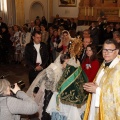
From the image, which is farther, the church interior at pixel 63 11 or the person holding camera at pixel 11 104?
the church interior at pixel 63 11

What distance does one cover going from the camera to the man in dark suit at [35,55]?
534cm

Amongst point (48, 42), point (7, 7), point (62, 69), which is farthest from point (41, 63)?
point (7, 7)

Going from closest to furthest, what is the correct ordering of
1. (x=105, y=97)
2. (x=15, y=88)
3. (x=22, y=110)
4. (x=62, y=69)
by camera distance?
(x=22, y=110), (x=15, y=88), (x=105, y=97), (x=62, y=69)

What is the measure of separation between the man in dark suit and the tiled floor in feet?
6.98

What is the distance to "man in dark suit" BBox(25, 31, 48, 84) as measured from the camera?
5336mm

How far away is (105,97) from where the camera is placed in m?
3.24

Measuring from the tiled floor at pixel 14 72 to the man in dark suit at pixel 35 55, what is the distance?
83.7 inches

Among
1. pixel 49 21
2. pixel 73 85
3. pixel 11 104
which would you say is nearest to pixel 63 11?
pixel 49 21

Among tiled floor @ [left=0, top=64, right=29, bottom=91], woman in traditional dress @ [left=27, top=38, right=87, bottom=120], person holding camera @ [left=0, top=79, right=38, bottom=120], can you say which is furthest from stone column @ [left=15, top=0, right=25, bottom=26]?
person holding camera @ [left=0, top=79, right=38, bottom=120]

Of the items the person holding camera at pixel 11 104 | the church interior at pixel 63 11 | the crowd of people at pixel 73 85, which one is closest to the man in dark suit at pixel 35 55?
the crowd of people at pixel 73 85

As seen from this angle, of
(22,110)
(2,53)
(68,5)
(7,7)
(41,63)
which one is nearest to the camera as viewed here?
(22,110)

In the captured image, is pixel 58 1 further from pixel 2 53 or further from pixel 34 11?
pixel 2 53

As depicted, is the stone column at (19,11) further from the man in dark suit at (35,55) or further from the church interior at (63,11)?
the man in dark suit at (35,55)

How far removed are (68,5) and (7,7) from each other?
4.29 metres
